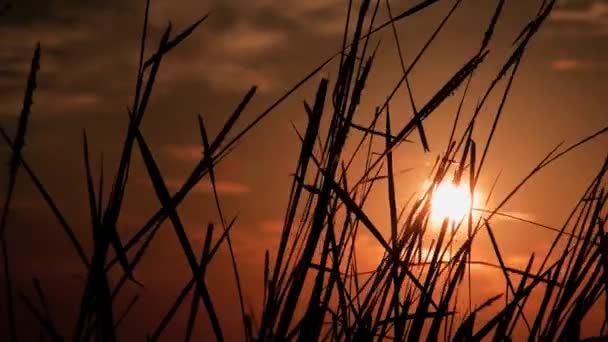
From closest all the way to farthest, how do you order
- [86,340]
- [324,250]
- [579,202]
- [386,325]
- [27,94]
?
[27,94]
[86,340]
[324,250]
[386,325]
[579,202]

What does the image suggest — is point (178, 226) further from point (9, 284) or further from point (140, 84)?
point (9, 284)

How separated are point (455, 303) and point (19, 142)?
0.89m

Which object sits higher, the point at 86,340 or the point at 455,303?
the point at 455,303

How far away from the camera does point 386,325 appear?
1.51m

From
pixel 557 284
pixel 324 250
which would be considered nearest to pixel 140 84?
pixel 324 250

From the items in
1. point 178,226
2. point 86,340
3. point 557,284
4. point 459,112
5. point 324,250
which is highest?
point 459,112

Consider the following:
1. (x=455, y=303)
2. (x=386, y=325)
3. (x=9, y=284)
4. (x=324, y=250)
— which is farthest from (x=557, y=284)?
(x=9, y=284)

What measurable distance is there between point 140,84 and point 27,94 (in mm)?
153

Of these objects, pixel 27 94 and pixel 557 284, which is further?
pixel 557 284

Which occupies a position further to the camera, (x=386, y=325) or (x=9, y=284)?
(x=386, y=325)

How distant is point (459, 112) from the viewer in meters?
1.52

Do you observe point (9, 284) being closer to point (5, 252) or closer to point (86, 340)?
point (5, 252)

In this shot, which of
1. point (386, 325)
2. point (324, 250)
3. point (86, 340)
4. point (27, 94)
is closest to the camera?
point (27, 94)

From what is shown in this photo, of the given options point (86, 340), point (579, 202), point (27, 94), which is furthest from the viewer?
point (579, 202)
